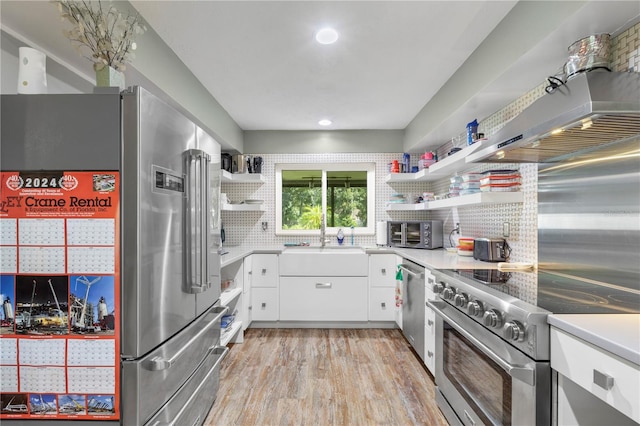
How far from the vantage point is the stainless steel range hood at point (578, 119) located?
3.70 feet

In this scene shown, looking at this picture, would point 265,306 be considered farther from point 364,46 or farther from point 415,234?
point 364,46

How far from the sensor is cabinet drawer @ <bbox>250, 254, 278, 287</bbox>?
3.45m

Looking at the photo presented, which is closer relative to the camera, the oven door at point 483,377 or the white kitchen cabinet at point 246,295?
the oven door at point 483,377

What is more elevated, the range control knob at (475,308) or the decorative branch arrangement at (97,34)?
the decorative branch arrangement at (97,34)

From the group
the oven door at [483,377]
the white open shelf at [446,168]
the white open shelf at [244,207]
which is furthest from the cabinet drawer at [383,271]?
the white open shelf at [244,207]

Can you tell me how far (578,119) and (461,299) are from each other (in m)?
1.01

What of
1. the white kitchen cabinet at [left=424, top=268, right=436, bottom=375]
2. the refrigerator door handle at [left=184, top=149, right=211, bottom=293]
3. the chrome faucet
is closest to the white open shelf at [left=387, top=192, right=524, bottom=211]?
the white kitchen cabinet at [left=424, top=268, right=436, bottom=375]

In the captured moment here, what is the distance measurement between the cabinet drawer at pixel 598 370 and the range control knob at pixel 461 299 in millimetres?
529

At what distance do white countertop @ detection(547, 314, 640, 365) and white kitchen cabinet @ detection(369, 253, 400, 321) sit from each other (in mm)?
2316

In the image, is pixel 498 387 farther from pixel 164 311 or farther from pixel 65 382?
pixel 65 382

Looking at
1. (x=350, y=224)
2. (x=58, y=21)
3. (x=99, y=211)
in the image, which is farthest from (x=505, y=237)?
(x=58, y=21)

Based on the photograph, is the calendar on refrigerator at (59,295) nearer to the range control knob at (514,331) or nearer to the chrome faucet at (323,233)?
the range control knob at (514,331)

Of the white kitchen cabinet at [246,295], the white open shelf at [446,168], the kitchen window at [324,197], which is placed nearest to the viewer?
the white open shelf at [446,168]

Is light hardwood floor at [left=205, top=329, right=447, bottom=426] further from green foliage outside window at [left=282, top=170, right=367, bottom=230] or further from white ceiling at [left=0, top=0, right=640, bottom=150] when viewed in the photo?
white ceiling at [left=0, top=0, right=640, bottom=150]
